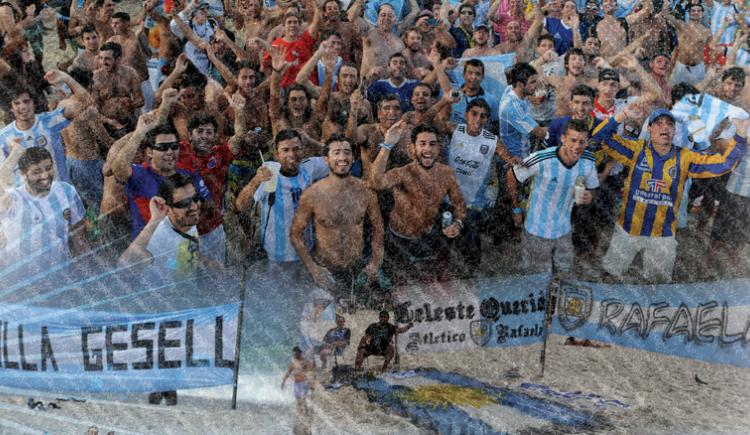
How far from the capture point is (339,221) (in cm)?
706

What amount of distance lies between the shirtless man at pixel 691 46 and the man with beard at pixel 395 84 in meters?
3.19

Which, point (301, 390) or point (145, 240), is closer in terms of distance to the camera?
point (301, 390)

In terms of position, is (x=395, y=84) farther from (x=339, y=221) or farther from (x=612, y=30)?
(x=612, y=30)

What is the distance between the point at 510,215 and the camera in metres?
8.43

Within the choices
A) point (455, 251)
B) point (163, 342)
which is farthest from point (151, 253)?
point (455, 251)

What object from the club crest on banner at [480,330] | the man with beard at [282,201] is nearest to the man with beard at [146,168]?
the man with beard at [282,201]

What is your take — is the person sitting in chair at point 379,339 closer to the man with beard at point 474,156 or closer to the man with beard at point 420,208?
the man with beard at point 420,208

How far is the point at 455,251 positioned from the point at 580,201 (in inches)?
40.8

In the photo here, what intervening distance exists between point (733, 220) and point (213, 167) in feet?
14.5

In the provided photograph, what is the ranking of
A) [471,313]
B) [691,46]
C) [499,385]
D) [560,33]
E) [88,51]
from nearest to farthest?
[471,313], [499,385], [88,51], [691,46], [560,33]

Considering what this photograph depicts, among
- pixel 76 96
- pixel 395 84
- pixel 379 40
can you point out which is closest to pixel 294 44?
pixel 379 40

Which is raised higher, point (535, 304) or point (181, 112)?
point (181, 112)

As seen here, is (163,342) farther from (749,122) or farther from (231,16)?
(231,16)

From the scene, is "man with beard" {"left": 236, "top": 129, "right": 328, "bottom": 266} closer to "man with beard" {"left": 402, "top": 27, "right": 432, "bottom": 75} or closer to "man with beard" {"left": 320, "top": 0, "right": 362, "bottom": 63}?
"man with beard" {"left": 402, "top": 27, "right": 432, "bottom": 75}
